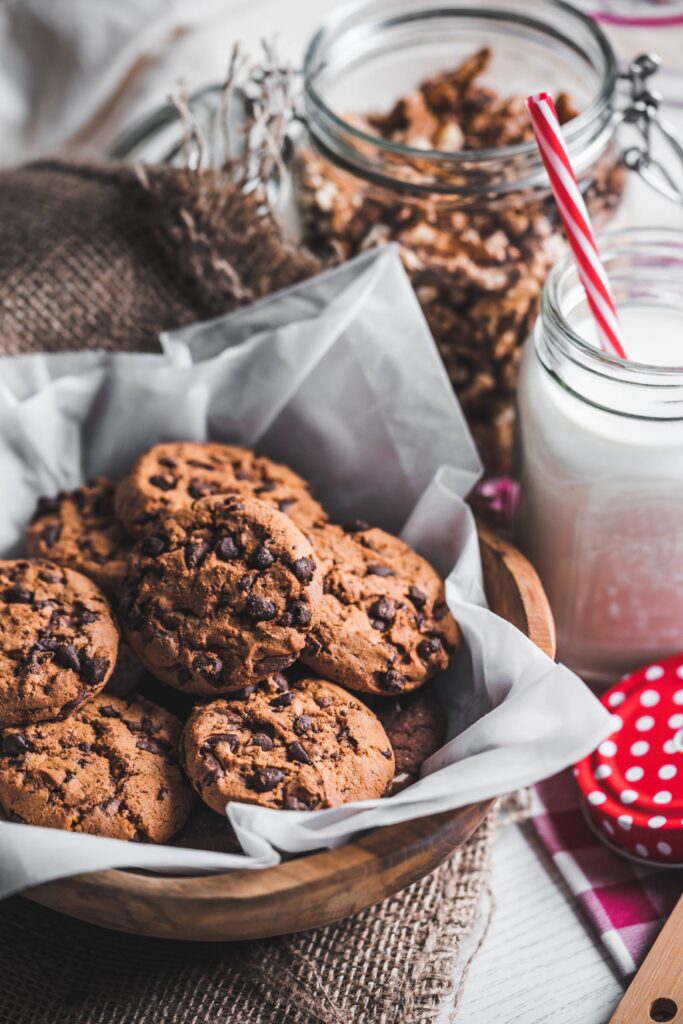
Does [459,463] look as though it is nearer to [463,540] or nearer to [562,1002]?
[463,540]

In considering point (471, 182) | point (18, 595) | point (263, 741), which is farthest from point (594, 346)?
point (18, 595)

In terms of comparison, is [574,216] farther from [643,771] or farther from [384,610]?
[643,771]

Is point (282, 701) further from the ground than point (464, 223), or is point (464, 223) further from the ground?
point (464, 223)

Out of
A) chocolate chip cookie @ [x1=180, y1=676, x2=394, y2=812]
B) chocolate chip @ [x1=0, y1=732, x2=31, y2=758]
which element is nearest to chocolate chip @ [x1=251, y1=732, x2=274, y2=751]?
chocolate chip cookie @ [x1=180, y1=676, x2=394, y2=812]

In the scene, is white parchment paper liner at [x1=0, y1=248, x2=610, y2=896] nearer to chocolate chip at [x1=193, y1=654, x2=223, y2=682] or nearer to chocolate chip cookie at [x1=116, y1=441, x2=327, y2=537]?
chocolate chip cookie at [x1=116, y1=441, x2=327, y2=537]

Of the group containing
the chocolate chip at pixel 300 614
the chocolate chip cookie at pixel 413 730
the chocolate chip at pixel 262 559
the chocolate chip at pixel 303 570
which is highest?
the chocolate chip at pixel 262 559

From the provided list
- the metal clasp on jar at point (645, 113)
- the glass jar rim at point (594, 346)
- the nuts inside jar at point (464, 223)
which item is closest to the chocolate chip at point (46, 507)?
the nuts inside jar at point (464, 223)

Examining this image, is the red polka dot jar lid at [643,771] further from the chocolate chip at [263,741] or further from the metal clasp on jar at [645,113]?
the metal clasp on jar at [645,113]

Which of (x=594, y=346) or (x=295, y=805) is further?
(x=594, y=346)
